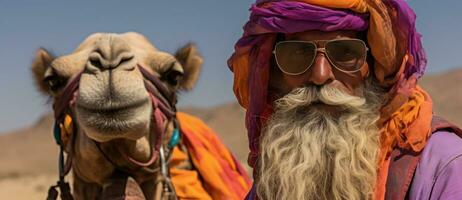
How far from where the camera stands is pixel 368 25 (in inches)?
105

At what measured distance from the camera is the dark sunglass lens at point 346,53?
8.67ft

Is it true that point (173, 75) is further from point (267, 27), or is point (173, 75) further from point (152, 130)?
point (267, 27)

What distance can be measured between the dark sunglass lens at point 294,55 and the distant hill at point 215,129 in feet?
120

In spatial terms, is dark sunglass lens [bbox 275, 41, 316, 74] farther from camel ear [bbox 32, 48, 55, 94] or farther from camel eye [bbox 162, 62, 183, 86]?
camel ear [bbox 32, 48, 55, 94]

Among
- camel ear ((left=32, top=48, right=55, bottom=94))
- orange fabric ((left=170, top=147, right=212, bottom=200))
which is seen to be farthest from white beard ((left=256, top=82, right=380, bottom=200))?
camel ear ((left=32, top=48, right=55, bottom=94))

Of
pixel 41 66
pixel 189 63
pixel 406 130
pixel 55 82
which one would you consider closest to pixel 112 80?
pixel 55 82

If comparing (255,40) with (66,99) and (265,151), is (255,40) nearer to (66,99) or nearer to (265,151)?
(265,151)

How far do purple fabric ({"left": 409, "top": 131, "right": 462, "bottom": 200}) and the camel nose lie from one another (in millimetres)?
1565

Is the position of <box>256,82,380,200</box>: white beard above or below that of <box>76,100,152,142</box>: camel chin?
above

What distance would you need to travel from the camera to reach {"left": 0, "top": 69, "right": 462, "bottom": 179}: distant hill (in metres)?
44.0

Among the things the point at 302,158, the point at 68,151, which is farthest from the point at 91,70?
the point at 302,158

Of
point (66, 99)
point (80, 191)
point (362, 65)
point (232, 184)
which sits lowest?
point (232, 184)

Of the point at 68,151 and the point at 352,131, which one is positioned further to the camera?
the point at 68,151

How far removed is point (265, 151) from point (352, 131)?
1.07ft
